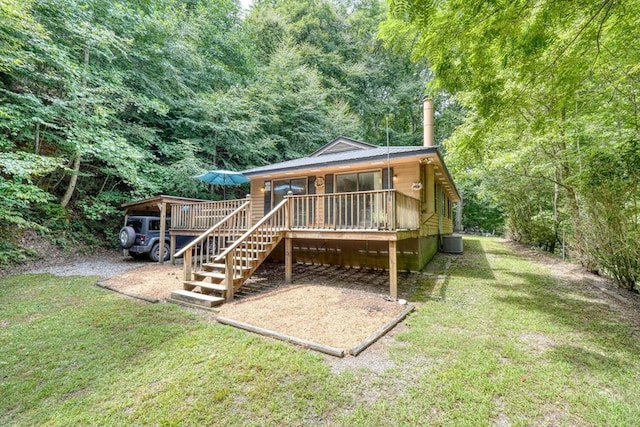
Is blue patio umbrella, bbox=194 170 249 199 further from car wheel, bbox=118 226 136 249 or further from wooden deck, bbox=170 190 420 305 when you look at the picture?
car wheel, bbox=118 226 136 249

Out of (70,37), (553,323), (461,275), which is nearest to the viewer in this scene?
(553,323)

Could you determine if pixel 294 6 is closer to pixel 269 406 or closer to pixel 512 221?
pixel 512 221

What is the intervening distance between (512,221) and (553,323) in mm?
15714

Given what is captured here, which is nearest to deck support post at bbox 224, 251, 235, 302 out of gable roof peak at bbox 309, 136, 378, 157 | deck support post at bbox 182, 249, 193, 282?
deck support post at bbox 182, 249, 193, 282

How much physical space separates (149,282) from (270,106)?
12.5m

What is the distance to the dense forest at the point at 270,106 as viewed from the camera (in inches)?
150

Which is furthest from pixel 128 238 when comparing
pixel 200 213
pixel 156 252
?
pixel 200 213

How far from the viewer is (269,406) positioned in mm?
2559

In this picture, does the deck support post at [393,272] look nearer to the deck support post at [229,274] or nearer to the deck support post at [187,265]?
the deck support post at [229,274]

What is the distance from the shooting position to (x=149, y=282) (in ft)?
22.7

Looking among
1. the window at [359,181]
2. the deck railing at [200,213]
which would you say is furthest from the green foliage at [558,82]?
the deck railing at [200,213]

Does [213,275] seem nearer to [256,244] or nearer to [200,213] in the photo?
[256,244]

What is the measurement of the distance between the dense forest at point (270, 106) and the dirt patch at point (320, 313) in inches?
139

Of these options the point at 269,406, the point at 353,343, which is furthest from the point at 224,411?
the point at 353,343
